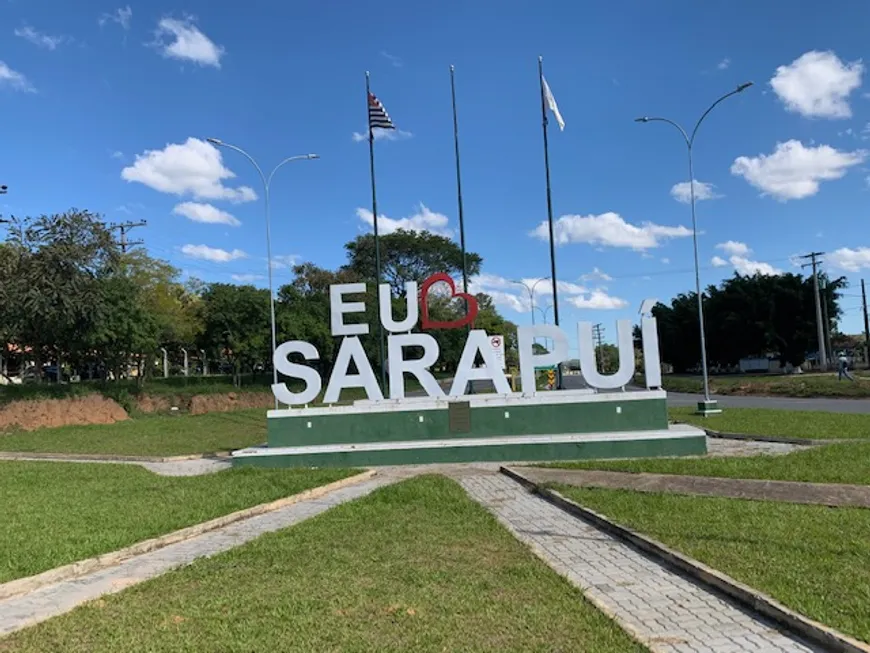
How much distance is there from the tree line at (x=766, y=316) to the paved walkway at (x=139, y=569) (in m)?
58.2

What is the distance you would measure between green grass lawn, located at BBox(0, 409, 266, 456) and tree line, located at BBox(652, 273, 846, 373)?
4749 cm

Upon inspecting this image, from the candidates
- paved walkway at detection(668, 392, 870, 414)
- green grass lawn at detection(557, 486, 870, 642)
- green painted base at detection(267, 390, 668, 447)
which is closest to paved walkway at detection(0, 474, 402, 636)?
green grass lawn at detection(557, 486, 870, 642)

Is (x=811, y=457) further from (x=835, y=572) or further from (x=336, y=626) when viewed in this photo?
(x=336, y=626)

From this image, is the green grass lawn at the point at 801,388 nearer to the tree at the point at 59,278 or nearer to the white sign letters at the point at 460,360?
the white sign letters at the point at 460,360

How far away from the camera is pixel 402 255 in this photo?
6731cm

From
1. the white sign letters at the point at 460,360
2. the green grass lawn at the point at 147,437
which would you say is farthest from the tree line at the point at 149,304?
the white sign letters at the point at 460,360

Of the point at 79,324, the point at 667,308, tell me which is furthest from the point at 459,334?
the point at 79,324

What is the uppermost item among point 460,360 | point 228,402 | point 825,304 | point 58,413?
point 825,304

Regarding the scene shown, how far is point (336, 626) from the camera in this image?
16.9 ft

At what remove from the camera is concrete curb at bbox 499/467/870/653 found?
4582 mm

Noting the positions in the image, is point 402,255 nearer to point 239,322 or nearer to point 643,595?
point 239,322

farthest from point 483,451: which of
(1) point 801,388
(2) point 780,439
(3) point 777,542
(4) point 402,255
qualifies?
(4) point 402,255

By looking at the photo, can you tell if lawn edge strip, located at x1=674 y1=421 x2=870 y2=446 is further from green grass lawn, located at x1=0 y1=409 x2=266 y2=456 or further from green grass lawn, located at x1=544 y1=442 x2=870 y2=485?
green grass lawn, located at x1=0 y1=409 x2=266 y2=456

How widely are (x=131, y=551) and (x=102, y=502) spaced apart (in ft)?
11.5
